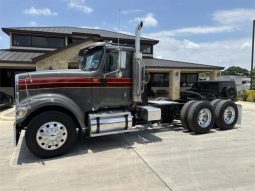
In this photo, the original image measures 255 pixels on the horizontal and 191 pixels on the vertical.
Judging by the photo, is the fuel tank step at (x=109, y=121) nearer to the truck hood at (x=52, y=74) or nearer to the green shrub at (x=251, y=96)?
the truck hood at (x=52, y=74)

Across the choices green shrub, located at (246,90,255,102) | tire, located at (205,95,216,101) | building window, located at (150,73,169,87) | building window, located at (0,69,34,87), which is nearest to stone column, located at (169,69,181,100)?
building window, located at (150,73,169,87)

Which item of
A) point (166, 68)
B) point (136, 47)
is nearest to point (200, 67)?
point (166, 68)

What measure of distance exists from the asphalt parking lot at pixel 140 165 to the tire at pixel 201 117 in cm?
36

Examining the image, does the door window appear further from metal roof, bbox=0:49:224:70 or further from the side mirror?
metal roof, bbox=0:49:224:70

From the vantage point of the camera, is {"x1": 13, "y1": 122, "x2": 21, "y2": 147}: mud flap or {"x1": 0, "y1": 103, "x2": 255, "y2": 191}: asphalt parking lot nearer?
{"x1": 0, "y1": 103, "x2": 255, "y2": 191}: asphalt parking lot

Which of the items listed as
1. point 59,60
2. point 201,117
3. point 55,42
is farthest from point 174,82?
point 201,117

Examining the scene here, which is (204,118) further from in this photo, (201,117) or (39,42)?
(39,42)

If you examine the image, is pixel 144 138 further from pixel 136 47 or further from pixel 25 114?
pixel 25 114

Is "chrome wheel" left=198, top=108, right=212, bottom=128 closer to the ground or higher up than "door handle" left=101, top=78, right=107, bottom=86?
closer to the ground

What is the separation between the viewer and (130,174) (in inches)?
199

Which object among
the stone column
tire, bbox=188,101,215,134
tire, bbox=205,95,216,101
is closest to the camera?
tire, bbox=188,101,215,134

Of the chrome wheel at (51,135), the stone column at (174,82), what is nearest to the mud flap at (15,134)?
the chrome wheel at (51,135)

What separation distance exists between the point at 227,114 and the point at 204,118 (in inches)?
46.3

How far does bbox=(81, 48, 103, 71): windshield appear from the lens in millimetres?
7043
